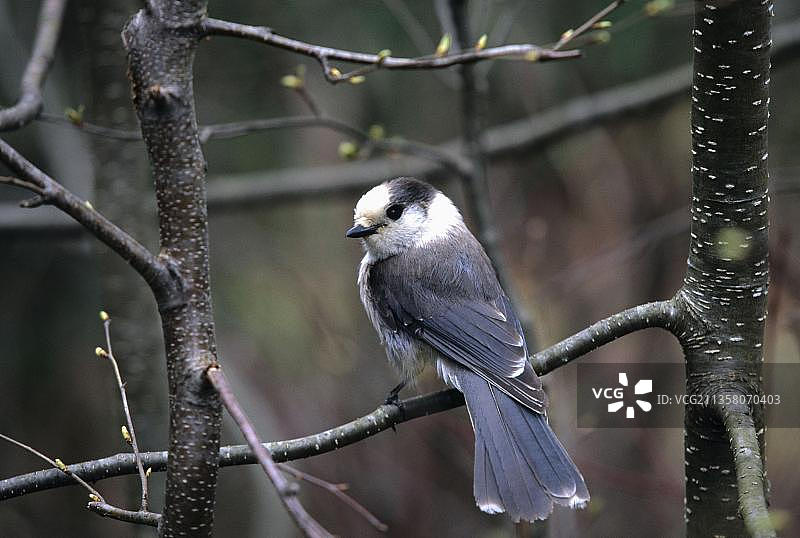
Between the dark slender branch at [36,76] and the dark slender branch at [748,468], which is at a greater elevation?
the dark slender branch at [36,76]

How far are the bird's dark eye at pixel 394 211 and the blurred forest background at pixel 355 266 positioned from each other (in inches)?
44.2

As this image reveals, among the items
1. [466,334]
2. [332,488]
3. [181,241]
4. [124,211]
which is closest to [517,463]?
[466,334]

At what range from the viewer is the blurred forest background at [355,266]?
520cm

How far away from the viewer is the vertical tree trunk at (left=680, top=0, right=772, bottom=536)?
202cm

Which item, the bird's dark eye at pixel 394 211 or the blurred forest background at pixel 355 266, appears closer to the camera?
the bird's dark eye at pixel 394 211

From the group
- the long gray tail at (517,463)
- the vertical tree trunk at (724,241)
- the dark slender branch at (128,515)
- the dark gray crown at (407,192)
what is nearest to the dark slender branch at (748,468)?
the vertical tree trunk at (724,241)

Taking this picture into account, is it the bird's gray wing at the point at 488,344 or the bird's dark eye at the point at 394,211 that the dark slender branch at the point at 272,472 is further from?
the bird's dark eye at the point at 394,211

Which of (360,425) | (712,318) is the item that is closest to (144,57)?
(360,425)

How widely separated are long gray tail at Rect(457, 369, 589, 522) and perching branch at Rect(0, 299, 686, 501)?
0.31m

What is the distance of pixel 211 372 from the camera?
1.73 metres

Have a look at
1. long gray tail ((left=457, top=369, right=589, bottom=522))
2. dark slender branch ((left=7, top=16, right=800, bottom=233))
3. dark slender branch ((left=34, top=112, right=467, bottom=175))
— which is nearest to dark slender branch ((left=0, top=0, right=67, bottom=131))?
dark slender branch ((left=34, top=112, right=467, bottom=175))

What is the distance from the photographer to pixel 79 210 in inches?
63.5

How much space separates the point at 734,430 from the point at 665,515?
13.5 feet

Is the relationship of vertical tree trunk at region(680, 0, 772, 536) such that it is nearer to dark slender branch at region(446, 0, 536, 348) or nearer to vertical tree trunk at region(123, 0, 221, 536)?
vertical tree trunk at region(123, 0, 221, 536)
